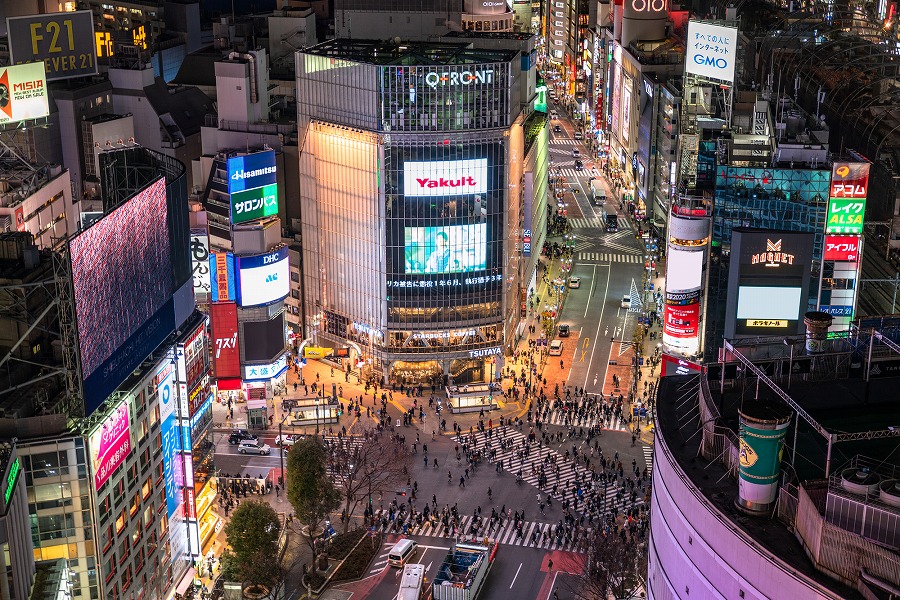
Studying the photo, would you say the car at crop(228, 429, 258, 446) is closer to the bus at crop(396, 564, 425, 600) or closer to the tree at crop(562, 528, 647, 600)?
the bus at crop(396, 564, 425, 600)

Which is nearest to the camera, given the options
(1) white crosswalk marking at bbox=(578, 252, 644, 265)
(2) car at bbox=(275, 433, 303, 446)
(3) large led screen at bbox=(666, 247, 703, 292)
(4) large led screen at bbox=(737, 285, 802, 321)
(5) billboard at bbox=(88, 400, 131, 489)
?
(5) billboard at bbox=(88, 400, 131, 489)

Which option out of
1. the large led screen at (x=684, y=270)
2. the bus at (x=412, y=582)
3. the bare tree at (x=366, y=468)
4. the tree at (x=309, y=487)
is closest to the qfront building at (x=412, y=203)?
the bare tree at (x=366, y=468)

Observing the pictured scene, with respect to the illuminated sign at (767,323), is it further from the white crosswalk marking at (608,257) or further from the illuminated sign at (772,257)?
the white crosswalk marking at (608,257)

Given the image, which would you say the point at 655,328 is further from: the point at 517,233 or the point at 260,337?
the point at 260,337

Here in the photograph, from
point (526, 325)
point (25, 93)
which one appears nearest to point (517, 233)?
point (526, 325)

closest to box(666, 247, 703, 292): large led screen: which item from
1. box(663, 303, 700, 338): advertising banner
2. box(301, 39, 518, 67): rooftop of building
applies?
box(663, 303, 700, 338): advertising banner

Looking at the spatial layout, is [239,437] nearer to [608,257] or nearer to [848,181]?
[848,181]
